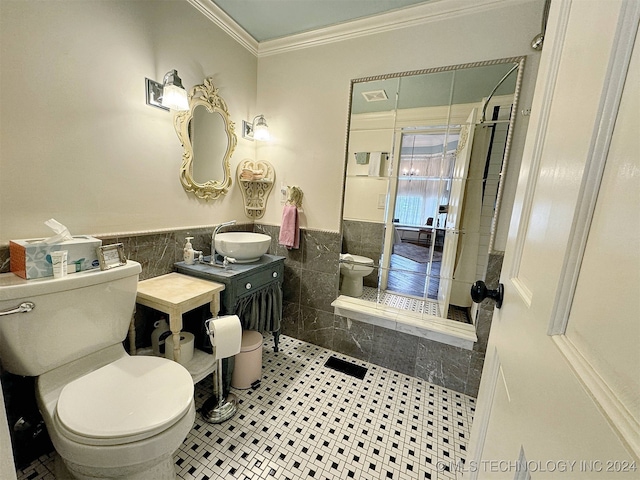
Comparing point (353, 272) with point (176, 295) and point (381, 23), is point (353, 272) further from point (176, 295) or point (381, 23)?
point (381, 23)

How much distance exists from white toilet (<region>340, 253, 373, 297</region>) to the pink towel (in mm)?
441

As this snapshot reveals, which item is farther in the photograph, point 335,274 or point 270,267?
point 335,274

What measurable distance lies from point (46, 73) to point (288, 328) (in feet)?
7.09

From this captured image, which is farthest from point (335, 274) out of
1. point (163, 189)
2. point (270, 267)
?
point (163, 189)

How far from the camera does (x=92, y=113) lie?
123 centimetres

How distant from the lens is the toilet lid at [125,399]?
0.84 m

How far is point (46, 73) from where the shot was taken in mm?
1078

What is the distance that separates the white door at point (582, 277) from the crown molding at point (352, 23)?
1368 millimetres

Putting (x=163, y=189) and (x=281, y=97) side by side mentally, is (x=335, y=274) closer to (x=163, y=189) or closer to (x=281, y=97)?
(x=163, y=189)

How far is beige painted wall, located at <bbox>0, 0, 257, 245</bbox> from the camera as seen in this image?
1.03m

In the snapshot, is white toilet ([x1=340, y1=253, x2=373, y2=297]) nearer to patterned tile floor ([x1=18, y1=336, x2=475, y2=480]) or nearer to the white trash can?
patterned tile floor ([x1=18, y1=336, x2=475, y2=480])

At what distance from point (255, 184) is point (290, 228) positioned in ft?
1.79

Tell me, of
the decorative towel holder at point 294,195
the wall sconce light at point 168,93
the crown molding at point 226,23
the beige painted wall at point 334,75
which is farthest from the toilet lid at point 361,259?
the crown molding at point 226,23

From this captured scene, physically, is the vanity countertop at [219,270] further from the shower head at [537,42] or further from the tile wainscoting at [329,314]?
the shower head at [537,42]
